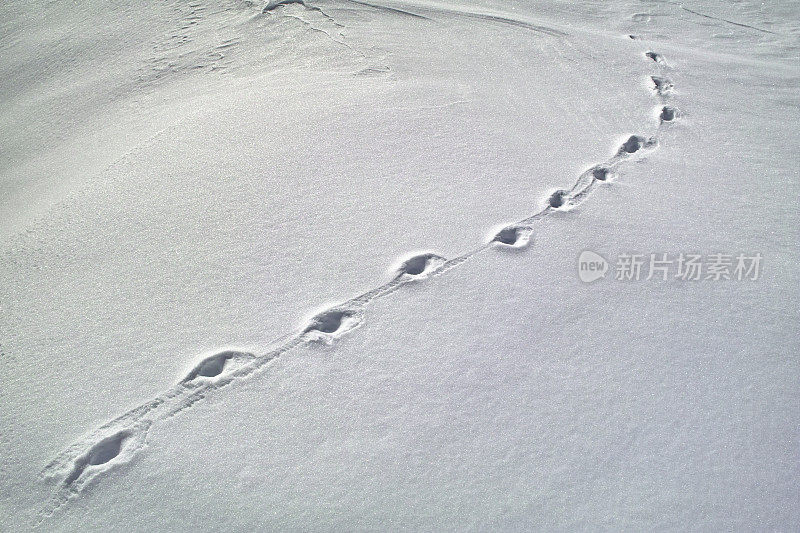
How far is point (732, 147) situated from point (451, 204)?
4.21 ft

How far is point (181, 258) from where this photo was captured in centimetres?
194

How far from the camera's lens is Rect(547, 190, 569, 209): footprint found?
6.94ft

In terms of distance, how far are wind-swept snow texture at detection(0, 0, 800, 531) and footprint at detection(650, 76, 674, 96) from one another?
0.03 m

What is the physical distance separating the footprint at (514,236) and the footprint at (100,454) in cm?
128

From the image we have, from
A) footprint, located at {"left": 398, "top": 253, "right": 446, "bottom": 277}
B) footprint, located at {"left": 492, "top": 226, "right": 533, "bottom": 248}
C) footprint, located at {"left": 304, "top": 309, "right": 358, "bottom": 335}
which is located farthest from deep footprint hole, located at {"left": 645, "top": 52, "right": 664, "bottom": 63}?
footprint, located at {"left": 304, "top": 309, "right": 358, "bottom": 335}

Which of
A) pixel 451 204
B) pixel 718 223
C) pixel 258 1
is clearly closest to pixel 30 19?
pixel 258 1

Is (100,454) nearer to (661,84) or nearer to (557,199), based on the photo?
(557,199)

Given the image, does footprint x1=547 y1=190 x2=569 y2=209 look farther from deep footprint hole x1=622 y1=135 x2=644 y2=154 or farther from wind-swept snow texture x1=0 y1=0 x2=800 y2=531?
deep footprint hole x1=622 y1=135 x2=644 y2=154

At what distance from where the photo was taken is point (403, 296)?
5.82 ft

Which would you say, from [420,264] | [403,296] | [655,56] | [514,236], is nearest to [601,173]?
[514,236]

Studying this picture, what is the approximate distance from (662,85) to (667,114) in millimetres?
304

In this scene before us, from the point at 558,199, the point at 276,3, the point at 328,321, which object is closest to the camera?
the point at 328,321

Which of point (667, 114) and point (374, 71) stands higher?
point (374, 71)

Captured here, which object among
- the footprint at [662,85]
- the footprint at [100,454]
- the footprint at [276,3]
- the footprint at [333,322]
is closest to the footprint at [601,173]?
the footprint at [662,85]
